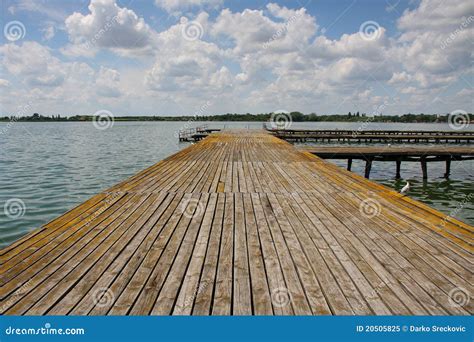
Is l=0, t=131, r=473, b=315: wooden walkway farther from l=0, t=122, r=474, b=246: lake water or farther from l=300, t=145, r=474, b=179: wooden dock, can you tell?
l=300, t=145, r=474, b=179: wooden dock

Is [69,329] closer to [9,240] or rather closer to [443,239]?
[443,239]

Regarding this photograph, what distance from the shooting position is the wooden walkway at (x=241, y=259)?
110 inches

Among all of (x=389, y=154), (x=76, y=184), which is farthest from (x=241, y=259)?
(x=389, y=154)

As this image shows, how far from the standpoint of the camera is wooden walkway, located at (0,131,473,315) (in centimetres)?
279

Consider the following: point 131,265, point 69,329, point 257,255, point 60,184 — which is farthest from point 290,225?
point 60,184

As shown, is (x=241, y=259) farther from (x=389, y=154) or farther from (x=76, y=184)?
(x=389, y=154)

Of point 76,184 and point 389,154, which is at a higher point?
point 389,154

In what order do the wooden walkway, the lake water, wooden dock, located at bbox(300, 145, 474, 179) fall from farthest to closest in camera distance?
1. wooden dock, located at bbox(300, 145, 474, 179)
2. the lake water
3. the wooden walkway

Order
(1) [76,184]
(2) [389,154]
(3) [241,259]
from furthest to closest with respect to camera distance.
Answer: (2) [389,154]
(1) [76,184]
(3) [241,259]

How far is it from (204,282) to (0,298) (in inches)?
71.8

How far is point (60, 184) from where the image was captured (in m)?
16.4

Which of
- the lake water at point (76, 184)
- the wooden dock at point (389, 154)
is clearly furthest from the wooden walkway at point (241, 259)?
the wooden dock at point (389, 154)

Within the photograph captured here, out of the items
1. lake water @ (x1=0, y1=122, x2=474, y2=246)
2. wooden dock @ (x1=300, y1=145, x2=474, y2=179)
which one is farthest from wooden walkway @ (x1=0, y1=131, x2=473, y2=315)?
wooden dock @ (x1=300, y1=145, x2=474, y2=179)

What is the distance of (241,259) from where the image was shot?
3.62 metres
